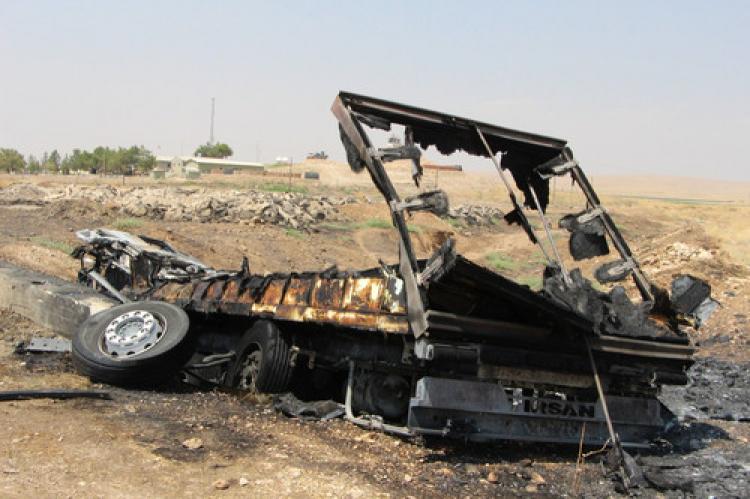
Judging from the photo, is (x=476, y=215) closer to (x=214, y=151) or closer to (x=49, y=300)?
(x=49, y=300)

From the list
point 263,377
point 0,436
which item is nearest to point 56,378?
point 263,377

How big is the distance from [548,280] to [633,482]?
172 cm

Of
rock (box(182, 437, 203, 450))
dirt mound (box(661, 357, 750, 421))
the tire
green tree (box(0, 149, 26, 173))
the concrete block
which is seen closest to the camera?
rock (box(182, 437, 203, 450))

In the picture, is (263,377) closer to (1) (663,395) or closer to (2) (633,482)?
(2) (633,482)

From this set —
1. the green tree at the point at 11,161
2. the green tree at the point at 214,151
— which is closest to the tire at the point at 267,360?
the green tree at the point at 11,161

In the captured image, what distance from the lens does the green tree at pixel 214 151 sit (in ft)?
388

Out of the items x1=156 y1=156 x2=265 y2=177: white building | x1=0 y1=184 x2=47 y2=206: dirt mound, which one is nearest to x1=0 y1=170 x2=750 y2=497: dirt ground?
x1=0 y1=184 x2=47 y2=206: dirt mound

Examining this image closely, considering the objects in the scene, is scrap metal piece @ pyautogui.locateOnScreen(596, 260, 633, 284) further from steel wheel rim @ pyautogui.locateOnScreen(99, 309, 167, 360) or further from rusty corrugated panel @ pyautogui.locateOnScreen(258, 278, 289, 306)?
steel wheel rim @ pyautogui.locateOnScreen(99, 309, 167, 360)

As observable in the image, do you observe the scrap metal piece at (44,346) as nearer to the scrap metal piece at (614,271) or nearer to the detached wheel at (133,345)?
the detached wheel at (133,345)

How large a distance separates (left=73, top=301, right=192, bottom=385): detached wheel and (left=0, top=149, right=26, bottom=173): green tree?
84041mm

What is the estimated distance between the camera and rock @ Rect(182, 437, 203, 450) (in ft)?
20.1

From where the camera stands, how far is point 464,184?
76.7 meters

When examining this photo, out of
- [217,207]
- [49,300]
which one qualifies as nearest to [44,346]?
[49,300]

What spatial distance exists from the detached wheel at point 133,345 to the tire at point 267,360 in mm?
674
